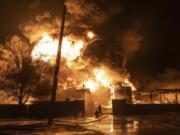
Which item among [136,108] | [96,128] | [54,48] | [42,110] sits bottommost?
[96,128]

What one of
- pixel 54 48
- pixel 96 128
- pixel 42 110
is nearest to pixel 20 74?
pixel 42 110

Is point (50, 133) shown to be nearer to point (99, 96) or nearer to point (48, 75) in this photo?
point (48, 75)

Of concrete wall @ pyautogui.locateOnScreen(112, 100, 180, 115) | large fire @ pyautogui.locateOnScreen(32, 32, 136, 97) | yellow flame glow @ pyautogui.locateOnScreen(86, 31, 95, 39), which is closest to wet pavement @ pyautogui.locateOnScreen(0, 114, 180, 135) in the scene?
concrete wall @ pyautogui.locateOnScreen(112, 100, 180, 115)

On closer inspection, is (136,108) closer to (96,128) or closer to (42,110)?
(42,110)

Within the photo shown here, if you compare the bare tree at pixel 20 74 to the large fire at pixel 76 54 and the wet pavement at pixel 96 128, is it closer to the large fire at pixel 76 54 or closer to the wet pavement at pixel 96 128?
the large fire at pixel 76 54

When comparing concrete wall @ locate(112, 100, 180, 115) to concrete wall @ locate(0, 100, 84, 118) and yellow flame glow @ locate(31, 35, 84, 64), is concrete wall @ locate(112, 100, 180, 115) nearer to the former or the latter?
concrete wall @ locate(0, 100, 84, 118)

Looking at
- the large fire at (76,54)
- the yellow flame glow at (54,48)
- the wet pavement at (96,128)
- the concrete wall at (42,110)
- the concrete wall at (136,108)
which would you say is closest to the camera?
the wet pavement at (96,128)

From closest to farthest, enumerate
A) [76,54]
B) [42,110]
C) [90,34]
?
[42,110] → [76,54] → [90,34]

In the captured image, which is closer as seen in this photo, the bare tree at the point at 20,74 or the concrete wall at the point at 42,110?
the concrete wall at the point at 42,110

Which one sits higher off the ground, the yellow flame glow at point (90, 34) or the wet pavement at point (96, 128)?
the yellow flame glow at point (90, 34)

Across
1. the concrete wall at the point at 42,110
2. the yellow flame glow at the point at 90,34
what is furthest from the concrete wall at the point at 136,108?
the yellow flame glow at the point at 90,34

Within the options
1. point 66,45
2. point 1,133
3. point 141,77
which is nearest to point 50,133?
point 1,133

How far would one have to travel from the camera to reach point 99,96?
61219 mm

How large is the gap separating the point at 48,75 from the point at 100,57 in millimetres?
10712
